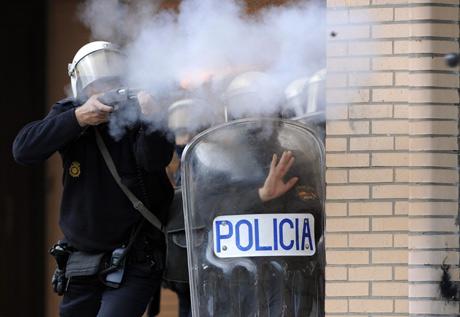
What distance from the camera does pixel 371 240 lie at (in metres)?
4.45

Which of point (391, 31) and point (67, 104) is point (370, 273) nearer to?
point (391, 31)

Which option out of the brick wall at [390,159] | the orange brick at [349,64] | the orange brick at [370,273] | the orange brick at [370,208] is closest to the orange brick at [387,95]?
the brick wall at [390,159]

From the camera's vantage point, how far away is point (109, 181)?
4.63 m

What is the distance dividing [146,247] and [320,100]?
42.7 inches

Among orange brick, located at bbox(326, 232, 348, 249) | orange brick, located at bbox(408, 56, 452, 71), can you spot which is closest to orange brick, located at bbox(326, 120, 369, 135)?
orange brick, located at bbox(408, 56, 452, 71)

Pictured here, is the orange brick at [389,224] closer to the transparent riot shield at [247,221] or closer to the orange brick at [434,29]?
the transparent riot shield at [247,221]

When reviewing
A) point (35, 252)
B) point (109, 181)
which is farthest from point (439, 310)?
point (35, 252)

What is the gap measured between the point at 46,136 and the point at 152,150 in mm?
494

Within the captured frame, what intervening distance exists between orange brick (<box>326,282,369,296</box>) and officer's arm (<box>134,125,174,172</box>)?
97 cm

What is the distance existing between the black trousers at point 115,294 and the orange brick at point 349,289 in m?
0.85

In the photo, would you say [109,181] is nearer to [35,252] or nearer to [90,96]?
[90,96]

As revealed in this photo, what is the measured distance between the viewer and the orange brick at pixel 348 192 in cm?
445

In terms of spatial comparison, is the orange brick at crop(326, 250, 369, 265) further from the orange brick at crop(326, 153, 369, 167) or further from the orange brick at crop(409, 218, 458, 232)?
the orange brick at crop(326, 153, 369, 167)

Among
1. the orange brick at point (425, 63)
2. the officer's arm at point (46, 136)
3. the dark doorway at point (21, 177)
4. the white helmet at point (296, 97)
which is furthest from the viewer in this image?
the dark doorway at point (21, 177)
